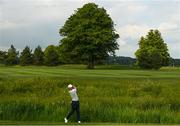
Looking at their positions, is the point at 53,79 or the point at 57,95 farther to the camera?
the point at 53,79

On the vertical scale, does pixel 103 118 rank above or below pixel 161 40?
below

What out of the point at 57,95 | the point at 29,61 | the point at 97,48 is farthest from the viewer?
the point at 29,61

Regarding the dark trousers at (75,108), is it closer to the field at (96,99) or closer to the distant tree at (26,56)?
the field at (96,99)

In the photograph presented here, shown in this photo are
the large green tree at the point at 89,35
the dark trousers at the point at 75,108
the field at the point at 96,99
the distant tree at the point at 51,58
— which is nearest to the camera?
the dark trousers at the point at 75,108

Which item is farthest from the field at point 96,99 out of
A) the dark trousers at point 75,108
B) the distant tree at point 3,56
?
the distant tree at point 3,56

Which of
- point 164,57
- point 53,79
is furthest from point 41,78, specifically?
point 164,57

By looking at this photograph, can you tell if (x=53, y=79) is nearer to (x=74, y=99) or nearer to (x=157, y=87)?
(x=157, y=87)

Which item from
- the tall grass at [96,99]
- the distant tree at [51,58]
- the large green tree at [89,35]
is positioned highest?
the large green tree at [89,35]

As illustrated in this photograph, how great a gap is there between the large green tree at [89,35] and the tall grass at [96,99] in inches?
1704

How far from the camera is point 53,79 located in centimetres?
3734

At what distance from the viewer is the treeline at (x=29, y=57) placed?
11325 cm

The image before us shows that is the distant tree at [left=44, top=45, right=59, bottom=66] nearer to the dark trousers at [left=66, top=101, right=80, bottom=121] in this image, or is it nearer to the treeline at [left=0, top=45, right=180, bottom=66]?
the treeline at [left=0, top=45, right=180, bottom=66]

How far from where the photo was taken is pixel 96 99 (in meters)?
31.4

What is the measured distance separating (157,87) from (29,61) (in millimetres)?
83026
